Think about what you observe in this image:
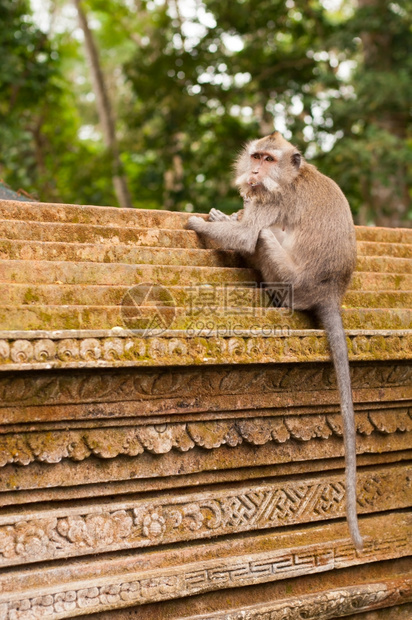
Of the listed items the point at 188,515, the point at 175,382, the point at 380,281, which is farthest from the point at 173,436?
the point at 380,281

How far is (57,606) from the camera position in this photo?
2865mm

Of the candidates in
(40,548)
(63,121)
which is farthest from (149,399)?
(63,121)

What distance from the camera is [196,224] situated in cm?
382

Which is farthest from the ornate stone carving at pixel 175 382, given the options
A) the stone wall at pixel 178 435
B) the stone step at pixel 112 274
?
the stone step at pixel 112 274

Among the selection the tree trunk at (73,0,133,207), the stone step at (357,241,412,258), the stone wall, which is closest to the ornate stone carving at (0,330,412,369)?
the stone wall

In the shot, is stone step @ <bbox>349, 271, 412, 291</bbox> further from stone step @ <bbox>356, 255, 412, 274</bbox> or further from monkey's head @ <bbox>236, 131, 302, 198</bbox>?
monkey's head @ <bbox>236, 131, 302, 198</bbox>

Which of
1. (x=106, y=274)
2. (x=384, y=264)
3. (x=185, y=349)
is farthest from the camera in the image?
(x=384, y=264)

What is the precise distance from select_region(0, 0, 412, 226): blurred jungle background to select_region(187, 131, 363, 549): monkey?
6767 millimetres

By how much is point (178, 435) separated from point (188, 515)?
385mm

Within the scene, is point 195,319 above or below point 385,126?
below

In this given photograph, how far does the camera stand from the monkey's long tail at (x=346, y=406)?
3.13 m

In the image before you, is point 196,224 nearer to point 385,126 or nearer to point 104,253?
point 104,253

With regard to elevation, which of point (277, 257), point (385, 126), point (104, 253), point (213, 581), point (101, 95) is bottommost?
point (213, 581)

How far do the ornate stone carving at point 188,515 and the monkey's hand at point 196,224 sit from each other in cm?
137
